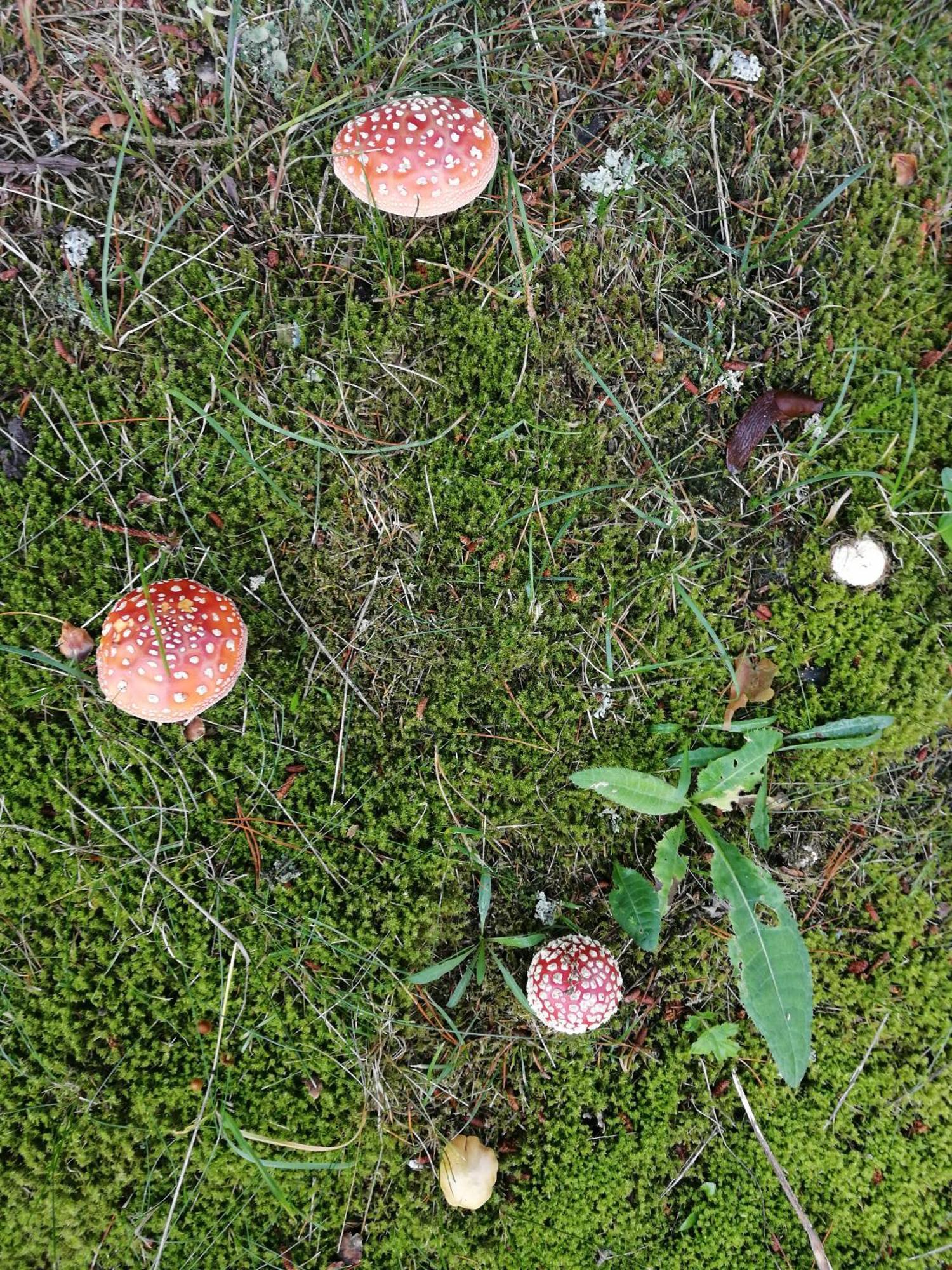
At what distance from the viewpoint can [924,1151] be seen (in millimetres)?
3139

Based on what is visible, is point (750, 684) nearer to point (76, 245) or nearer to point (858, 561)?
point (858, 561)

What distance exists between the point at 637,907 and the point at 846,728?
1.18 m

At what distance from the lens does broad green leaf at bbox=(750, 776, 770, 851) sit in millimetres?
2973

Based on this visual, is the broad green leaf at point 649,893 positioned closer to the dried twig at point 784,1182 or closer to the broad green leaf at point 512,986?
the broad green leaf at point 512,986

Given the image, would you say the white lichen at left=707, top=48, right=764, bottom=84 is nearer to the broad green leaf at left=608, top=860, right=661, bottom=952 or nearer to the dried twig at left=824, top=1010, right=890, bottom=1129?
the broad green leaf at left=608, top=860, right=661, bottom=952

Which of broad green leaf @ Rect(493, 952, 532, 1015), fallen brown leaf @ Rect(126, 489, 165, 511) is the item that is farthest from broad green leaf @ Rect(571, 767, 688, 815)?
fallen brown leaf @ Rect(126, 489, 165, 511)

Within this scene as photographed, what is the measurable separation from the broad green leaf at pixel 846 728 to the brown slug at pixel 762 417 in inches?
45.9

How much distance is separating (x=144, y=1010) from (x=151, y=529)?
1.85 m

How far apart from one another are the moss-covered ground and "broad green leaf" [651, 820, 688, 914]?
0.61ft

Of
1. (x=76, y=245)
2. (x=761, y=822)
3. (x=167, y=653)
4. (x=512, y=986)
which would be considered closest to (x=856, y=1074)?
(x=761, y=822)

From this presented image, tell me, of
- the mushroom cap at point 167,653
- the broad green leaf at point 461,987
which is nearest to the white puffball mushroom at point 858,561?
the broad green leaf at point 461,987

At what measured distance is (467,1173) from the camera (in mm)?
2762

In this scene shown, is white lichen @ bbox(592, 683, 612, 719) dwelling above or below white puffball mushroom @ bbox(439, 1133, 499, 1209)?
above

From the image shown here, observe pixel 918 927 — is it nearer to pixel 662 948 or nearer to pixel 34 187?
pixel 662 948
